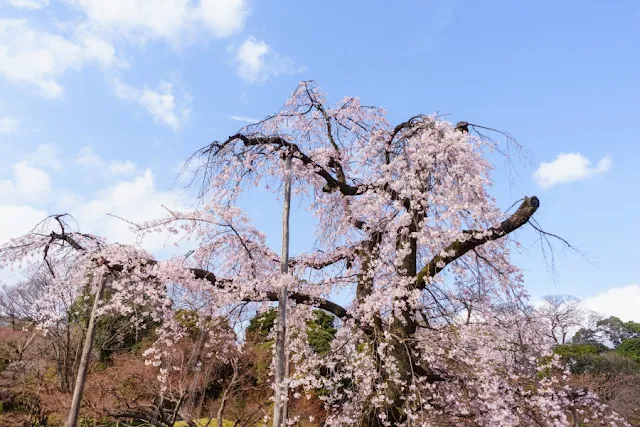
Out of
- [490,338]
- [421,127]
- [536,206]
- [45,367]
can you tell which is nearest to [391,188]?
[421,127]

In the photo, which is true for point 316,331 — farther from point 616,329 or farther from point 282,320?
point 616,329

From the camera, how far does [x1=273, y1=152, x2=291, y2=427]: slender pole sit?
6.21 meters

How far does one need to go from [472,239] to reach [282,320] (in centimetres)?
328

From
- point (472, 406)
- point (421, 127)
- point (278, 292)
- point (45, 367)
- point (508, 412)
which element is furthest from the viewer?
point (45, 367)

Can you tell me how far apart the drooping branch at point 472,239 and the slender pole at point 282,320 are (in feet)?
7.29

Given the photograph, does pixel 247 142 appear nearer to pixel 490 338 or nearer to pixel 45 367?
pixel 490 338

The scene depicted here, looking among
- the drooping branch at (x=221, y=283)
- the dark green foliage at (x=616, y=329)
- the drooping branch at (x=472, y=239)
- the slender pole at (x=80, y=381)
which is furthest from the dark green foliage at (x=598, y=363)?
the slender pole at (x=80, y=381)

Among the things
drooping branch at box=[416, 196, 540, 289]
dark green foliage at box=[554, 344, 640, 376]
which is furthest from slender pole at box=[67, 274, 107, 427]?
dark green foliage at box=[554, 344, 640, 376]

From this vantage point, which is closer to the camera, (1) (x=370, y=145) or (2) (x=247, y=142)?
(2) (x=247, y=142)

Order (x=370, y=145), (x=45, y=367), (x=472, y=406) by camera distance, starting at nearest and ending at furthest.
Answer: (x=472, y=406) < (x=370, y=145) < (x=45, y=367)

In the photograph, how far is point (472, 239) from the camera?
713 centimetres

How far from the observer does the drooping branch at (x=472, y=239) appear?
7121mm

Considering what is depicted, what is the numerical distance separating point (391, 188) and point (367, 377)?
325cm

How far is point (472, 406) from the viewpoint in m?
7.52
